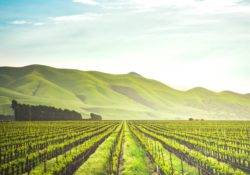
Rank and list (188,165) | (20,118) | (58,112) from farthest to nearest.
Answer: (58,112) → (20,118) → (188,165)

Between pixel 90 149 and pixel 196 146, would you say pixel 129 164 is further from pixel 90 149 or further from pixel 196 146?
pixel 196 146

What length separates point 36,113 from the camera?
15362 centimetres

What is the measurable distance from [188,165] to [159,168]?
340 cm

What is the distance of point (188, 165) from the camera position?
32.0 meters

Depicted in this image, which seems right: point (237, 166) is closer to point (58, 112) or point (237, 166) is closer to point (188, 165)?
point (188, 165)

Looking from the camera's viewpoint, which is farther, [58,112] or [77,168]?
[58,112]

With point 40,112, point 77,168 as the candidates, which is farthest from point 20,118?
point 77,168

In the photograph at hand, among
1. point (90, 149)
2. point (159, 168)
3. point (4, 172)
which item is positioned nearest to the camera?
point (4, 172)

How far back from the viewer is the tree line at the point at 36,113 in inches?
5679

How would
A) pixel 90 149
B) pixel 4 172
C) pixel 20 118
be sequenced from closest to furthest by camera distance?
pixel 4 172
pixel 90 149
pixel 20 118

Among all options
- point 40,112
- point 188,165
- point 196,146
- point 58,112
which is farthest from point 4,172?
point 58,112

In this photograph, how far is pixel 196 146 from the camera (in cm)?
4734

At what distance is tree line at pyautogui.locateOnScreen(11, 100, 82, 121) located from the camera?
14425 centimetres

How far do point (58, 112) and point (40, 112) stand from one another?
17.7 m
